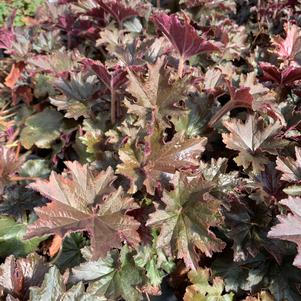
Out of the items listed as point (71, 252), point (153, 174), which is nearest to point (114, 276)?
point (71, 252)

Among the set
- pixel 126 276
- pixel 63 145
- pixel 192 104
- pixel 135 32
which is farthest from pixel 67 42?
pixel 126 276

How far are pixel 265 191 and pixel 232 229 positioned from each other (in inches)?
6.5

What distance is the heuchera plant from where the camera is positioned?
1.21 meters

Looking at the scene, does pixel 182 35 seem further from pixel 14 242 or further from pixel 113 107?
pixel 14 242

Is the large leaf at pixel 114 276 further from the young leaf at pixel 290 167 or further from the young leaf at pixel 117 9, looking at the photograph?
the young leaf at pixel 117 9

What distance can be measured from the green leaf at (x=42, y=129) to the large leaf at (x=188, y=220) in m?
0.82

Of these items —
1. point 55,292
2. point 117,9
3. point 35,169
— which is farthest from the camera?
point 117,9

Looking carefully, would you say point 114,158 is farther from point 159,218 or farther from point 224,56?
point 224,56

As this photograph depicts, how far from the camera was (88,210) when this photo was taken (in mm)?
1227

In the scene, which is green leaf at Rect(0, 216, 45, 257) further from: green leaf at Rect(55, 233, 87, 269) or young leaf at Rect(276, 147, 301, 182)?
young leaf at Rect(276, 147, 301, 182)

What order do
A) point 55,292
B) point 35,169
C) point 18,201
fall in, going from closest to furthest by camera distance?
1. point 55,292
2. point 18,201
3. point 35,169

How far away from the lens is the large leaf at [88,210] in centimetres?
113

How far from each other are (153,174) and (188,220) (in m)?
0.18

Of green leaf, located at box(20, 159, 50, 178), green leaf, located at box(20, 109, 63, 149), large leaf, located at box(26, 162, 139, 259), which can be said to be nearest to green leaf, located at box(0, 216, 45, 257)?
green leaf, located at box(20, 159, 50, 178)
